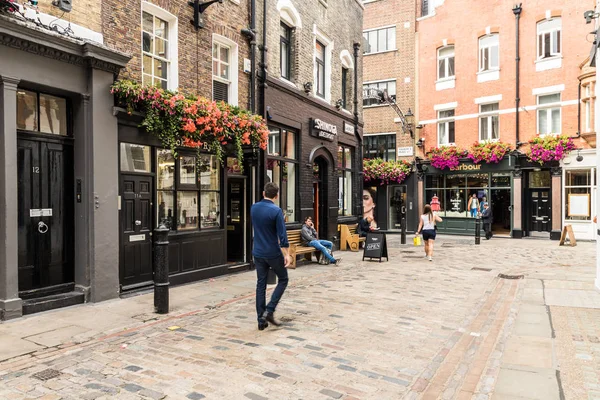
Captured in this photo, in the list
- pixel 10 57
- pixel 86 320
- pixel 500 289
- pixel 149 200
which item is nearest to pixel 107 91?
pixel 10 57

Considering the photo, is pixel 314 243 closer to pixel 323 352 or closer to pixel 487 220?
pixel 323 352

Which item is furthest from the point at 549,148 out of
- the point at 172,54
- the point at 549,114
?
the point at 172,54

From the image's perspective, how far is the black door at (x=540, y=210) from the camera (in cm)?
2102

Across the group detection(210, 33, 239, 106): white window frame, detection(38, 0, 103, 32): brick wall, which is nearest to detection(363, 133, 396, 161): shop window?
detection(210, 33, 239, 106): white window frame

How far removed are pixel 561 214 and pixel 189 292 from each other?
18505 mm

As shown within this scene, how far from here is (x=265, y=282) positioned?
593 centimetres

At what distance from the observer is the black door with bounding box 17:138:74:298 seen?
6.65 meters

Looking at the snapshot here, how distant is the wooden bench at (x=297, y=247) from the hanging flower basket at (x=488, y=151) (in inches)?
511

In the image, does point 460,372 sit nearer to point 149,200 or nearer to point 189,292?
point 189,292

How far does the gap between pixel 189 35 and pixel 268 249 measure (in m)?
5.55

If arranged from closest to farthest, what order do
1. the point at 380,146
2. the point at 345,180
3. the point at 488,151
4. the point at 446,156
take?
the point at 345,180, the point at 488,151, the point at 446,156, the point at 380,146

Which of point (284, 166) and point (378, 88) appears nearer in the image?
point (284, 166)

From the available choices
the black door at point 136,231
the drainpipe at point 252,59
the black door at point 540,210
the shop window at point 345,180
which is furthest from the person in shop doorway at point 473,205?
the black door at point 136,231

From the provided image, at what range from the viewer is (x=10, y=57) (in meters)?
6.18
